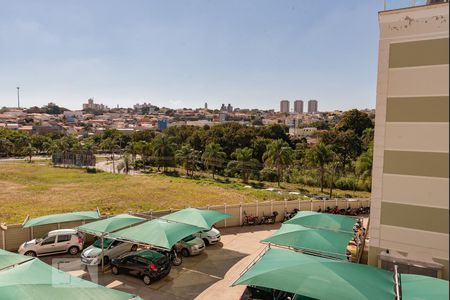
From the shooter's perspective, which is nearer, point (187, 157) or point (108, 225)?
point (108, 225)

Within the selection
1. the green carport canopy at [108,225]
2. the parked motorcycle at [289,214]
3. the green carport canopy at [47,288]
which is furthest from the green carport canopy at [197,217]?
the green carport canopy at [47,288]

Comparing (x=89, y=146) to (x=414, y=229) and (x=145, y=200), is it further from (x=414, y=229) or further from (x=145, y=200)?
(x=414, y=229)

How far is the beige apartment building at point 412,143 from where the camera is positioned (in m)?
10.6

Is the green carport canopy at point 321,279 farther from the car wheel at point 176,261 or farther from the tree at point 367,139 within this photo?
the tree at point 367,139

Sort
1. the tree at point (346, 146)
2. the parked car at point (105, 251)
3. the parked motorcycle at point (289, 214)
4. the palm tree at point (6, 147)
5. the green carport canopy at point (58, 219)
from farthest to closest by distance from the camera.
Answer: the palm tree at point (6, 147) < the tree at point (346, 146) < the parked motorcycle at point (289, 214) < the green carport canopy at point (58, 219) < the parked car at point (105, 251)

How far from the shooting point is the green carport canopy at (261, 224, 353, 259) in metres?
13.4

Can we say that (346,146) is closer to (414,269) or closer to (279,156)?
(279,156)

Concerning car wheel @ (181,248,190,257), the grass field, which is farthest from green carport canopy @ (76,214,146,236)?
the grass field

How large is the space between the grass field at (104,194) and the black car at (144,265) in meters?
13.5

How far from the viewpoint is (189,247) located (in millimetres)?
16234

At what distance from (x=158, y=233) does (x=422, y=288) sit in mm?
9508

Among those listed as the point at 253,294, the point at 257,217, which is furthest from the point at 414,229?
the point at 257,217

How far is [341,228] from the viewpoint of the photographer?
1633 cm

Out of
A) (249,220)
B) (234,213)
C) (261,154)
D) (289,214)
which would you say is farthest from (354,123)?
(234,213)
